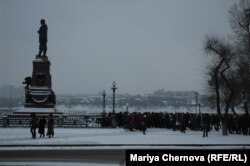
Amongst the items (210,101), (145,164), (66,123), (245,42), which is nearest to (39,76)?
(66,123)

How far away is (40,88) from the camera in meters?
43.9

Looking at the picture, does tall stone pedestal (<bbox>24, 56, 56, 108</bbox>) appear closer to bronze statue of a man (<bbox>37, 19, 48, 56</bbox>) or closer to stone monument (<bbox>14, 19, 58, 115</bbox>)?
stone monument (<bbox>14, 19, 58, 115</bbox>)

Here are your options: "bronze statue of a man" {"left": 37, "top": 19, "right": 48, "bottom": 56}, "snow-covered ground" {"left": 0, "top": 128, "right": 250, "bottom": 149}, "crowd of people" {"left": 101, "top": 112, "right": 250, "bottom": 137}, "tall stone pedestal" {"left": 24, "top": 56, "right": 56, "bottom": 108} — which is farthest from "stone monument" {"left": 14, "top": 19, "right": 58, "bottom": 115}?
"snow-covered ground" {"left": 0, "top": 128, "right": 250, "bottom": 149}

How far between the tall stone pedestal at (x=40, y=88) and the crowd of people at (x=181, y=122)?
6.11 metres

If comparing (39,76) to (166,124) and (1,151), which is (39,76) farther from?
(1,151)

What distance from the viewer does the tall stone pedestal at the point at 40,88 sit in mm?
43656

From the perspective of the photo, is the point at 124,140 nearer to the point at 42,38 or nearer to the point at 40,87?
the point at 40,87

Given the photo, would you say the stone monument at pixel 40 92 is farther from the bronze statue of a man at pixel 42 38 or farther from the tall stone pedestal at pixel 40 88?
the bronze statue of a man at pixel 42 38

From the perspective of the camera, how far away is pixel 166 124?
142 ft

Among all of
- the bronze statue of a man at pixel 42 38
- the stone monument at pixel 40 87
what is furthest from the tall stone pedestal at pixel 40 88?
the bronze statue of a man at pixel 42 38

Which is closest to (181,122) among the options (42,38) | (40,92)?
(40,92)

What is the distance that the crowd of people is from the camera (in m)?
34.6

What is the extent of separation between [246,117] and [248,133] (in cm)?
197

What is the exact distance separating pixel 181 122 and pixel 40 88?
50.3 ft
